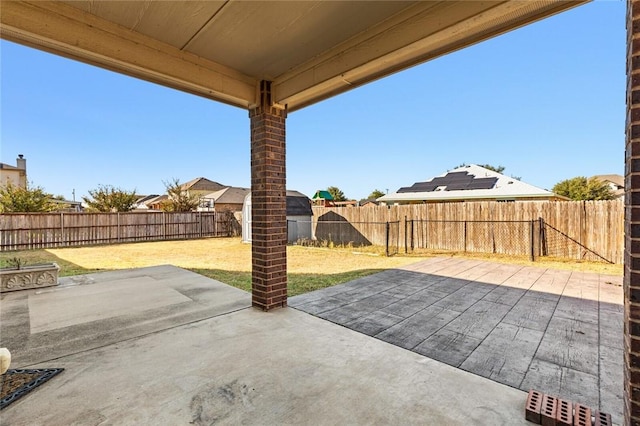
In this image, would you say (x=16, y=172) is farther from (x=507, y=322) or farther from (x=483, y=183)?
(x=483, y=183)

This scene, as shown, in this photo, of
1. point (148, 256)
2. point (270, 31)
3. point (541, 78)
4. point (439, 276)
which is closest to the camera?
point (270, 31)

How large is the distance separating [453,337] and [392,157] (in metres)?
26.1

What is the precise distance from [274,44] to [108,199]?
56.5ft

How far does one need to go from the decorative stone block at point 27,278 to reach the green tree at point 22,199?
11.0 metres

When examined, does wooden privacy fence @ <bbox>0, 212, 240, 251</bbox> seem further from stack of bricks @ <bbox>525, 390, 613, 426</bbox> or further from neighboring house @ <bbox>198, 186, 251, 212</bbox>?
stack of bricks @ <bbox>525, 390, 613, 426</bbox>

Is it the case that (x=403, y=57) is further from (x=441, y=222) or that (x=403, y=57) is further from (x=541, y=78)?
(x=541, y=78)

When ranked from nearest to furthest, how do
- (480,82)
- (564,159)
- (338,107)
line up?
(480,82)
(338,107)
(564,159)

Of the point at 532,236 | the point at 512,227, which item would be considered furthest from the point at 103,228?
the point at 532,236

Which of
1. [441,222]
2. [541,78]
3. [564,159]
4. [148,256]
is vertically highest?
[541,78]

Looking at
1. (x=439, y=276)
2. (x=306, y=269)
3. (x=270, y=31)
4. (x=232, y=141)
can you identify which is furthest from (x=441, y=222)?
(x=232, y=141)

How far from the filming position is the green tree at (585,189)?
19.7 metres

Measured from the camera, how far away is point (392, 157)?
27531 mm

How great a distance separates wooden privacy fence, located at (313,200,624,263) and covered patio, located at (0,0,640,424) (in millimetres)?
7367

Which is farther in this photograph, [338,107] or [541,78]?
[338,107]
